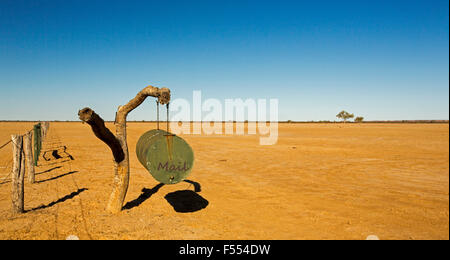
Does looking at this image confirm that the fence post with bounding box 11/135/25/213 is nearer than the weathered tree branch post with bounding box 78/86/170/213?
No

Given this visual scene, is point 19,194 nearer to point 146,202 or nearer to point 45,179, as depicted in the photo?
point 146,202

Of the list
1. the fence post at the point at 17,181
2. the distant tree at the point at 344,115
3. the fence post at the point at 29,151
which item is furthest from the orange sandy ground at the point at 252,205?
the distant tree at the point at 344,115

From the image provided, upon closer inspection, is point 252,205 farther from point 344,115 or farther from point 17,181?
point 344,115

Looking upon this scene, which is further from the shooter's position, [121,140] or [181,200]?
[181,200]

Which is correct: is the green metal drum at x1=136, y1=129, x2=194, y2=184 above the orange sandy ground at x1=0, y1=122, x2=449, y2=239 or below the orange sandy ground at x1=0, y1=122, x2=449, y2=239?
above

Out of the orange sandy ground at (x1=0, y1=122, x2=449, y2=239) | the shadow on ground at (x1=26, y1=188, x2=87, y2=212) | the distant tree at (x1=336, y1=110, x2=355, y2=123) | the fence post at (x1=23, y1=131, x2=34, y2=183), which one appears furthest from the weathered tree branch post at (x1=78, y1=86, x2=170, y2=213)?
the distant tree at (x1=336, y1=110, x2=355, y2=123)

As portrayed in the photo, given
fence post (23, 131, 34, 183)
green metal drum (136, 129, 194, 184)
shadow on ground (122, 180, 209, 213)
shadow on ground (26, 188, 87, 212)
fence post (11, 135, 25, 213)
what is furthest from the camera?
fence post (23, 131, 34, 183)

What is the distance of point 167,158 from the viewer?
15.3ft

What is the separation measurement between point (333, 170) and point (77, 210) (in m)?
9.79

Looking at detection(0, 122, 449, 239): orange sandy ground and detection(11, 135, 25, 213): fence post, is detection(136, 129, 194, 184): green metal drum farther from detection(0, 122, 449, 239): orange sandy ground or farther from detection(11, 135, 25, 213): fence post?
detection(11, 135, 25, 213): fence post

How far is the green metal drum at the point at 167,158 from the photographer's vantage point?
15.0ft

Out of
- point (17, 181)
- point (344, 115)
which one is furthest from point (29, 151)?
point (344, 115)

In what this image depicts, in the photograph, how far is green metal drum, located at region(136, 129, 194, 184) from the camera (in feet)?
15.0
